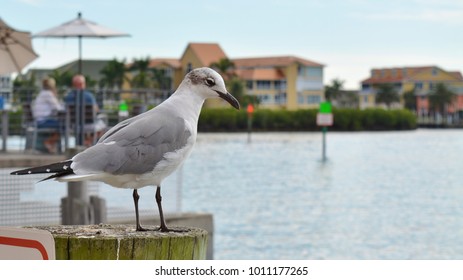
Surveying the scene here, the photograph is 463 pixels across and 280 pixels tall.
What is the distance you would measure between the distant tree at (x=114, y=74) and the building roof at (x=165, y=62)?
28.9ft

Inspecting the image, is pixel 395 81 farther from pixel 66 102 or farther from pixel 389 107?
pixel 66 102

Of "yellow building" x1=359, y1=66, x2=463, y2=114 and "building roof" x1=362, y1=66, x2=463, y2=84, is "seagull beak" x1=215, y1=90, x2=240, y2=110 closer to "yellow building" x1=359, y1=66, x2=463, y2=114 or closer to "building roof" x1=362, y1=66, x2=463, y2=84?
"yellow building" x1=359, y1=66, x2=463, y2=114

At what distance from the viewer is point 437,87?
144625 millimetres

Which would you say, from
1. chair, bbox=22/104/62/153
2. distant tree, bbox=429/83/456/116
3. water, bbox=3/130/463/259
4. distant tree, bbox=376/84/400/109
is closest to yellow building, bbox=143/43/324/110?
water, bbox=3/130/463/259

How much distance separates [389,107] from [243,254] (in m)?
117

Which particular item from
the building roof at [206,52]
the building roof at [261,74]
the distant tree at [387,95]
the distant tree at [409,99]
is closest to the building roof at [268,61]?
the building roof at [261,74]

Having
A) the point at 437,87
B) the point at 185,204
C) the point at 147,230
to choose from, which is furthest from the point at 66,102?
the point at 437,87

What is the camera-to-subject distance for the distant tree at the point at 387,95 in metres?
144

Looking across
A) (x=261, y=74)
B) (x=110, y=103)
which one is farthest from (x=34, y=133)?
(x=261, y=74)

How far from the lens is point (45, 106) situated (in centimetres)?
1187

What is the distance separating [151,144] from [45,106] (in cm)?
919

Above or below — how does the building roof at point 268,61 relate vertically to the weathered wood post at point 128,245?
above

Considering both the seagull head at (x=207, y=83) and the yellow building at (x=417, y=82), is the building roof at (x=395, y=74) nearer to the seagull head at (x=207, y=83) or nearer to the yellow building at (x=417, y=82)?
the yellow building at (x=417, y=82)

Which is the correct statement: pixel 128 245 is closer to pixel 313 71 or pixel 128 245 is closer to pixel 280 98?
pixel 280 98
